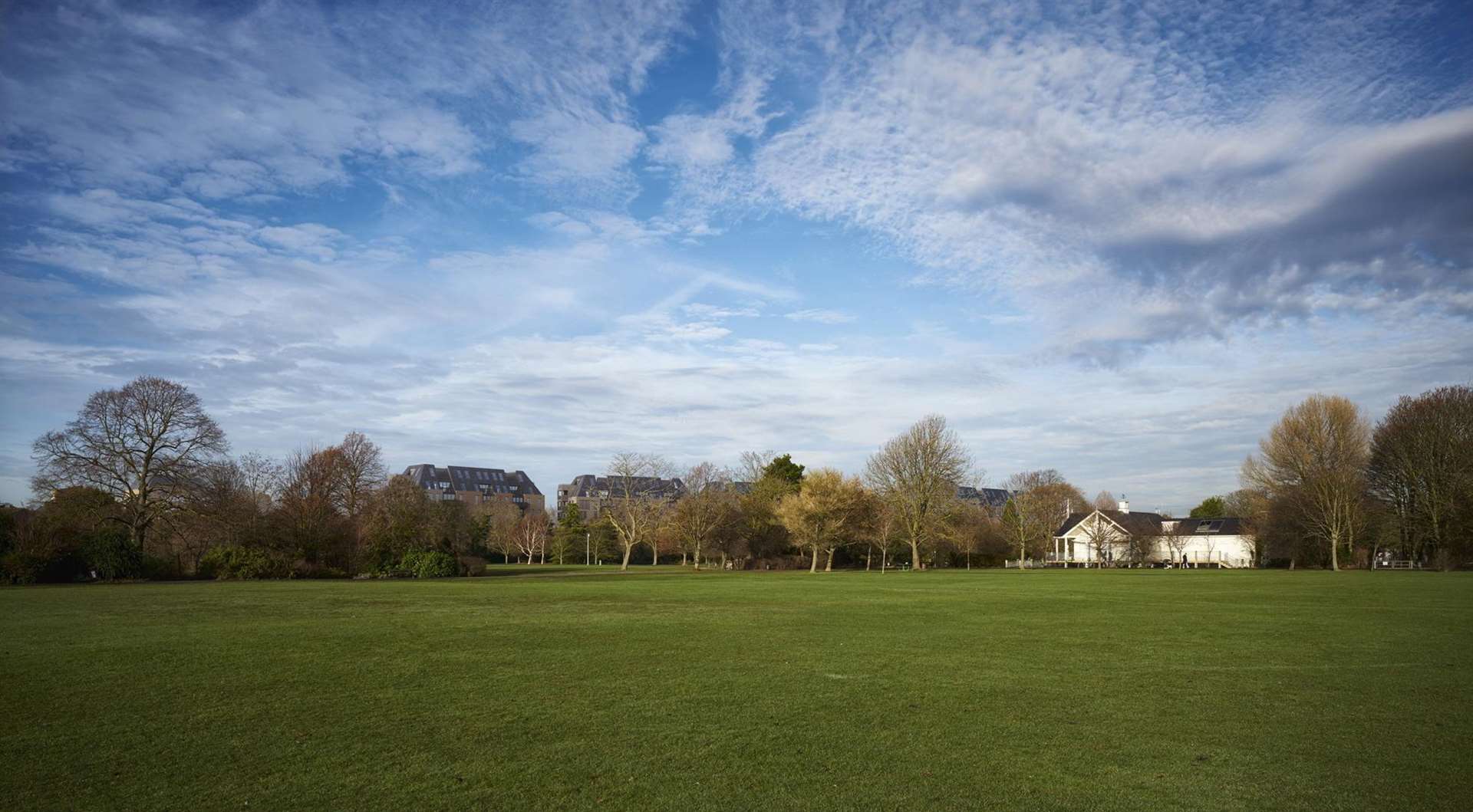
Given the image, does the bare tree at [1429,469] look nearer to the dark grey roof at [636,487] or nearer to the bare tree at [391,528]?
the dark grey roof at [636,487]

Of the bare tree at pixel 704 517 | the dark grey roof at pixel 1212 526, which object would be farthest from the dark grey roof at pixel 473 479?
the dark grey roof at pixel 1212 526

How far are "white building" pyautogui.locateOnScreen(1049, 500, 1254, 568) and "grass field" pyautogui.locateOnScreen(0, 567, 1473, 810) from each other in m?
83.1

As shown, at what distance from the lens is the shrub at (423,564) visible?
50.5 metres

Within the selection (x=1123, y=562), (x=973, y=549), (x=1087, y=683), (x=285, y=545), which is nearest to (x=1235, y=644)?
(x=1087, y=683)

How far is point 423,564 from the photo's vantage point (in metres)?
50.6

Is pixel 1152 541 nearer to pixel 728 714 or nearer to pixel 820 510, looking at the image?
pixel 820 510

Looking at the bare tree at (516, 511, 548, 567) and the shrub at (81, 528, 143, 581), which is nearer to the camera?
the shrub at (81, 528, 143, 581)

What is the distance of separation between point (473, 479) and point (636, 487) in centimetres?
8334

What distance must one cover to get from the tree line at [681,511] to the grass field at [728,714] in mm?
28330

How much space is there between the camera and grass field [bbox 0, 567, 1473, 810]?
655 cm

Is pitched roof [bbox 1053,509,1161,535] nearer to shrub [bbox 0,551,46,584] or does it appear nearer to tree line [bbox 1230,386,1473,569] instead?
tree line [bbox 1230,386,1473,569]

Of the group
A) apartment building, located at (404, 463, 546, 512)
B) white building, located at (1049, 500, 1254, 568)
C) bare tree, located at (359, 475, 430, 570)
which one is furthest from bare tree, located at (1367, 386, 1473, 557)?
apartment building, located at (404, 463, 546, 512)

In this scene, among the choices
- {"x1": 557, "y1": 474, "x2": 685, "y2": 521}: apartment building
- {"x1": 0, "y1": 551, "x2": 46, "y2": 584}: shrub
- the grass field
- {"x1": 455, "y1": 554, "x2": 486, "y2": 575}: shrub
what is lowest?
{"x1": 455, "y1": 554, "x2": 486, "y2": 575}: shrub

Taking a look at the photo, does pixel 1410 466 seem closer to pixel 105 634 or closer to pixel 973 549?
pixel 973 549
